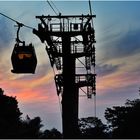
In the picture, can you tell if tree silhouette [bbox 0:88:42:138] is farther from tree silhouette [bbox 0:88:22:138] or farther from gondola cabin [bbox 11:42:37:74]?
gondola cabin [bbox 11:42:37:74]

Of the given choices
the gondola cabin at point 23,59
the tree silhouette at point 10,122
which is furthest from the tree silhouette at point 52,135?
the gondola cabin at point 23,59

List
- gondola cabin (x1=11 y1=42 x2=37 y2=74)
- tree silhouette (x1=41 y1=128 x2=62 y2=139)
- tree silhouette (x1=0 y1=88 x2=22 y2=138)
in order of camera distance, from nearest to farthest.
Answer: gondola cabin (x1=11 y1=42 x2=37 y2=74), tree silhouette (x1=0 y1=88 x2=22 y2=138), tree silhouette (x1=41 y1=128 x2=62 y2=139)

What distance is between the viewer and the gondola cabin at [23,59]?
19.0 meters

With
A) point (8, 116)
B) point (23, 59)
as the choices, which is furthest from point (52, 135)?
point (23, 59)

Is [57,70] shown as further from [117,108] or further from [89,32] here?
[117,108]

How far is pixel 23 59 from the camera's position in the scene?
19.0 meters

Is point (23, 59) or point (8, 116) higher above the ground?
point (8, 116)

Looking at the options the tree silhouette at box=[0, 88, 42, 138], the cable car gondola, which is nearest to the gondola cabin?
the cable car gondola

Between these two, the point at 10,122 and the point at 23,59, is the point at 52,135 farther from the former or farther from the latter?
the point at 23,59

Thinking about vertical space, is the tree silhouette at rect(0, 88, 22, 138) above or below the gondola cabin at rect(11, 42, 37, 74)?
above

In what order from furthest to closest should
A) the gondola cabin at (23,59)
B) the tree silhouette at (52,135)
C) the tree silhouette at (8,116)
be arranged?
the tree silhouette at (52,135) → the tree silhouette at (8,116) → the gondola cabin at (23,59)

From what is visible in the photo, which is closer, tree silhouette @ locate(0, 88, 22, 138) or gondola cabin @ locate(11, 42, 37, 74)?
gondola cabin @ locate(11, 42, 37, 74)

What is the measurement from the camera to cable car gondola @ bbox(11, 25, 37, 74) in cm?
1902

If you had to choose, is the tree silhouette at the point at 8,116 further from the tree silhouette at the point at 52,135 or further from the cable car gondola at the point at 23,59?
the cable car gondola at the point at 23,59
